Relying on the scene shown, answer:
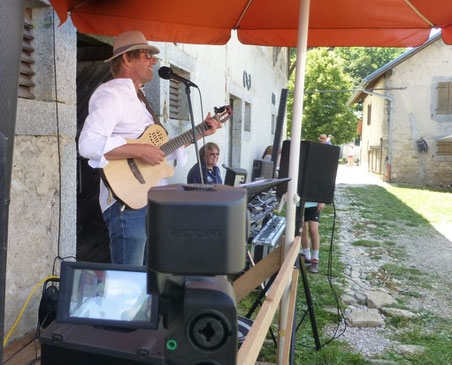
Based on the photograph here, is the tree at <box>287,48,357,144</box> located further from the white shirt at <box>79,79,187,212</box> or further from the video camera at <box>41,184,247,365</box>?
the video camera at <box>41,184,247,365</box>

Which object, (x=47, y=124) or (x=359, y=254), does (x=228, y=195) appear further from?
(x=359, y=254)

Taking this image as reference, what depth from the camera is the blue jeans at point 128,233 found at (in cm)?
236

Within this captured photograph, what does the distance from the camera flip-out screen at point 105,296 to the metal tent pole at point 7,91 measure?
20.7 inches

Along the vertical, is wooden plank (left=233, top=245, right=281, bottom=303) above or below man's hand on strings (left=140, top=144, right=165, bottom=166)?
below

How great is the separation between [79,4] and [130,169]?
3.64 feet

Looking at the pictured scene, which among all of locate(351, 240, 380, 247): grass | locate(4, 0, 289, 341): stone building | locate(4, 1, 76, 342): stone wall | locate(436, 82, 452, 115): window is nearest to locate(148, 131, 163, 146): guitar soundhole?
locate(4, 0, 289, 341): stone building

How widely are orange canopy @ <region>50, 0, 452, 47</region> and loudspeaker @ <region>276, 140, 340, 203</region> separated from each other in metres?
0.97

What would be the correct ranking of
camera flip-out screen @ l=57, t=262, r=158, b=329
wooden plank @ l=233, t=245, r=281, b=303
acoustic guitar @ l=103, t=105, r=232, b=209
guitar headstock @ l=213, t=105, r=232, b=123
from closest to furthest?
camera flip-out screen @ l=57, t=262, r=158, b=329
wooden plank @ l=233, t=245, r=281, b=303
acoustic guitar @ l=103, t=105, r=232, b=209
guitar headstock @ l=213, t=105, r=232, b=123

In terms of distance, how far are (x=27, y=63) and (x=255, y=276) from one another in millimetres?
1928

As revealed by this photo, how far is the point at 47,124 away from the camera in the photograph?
272 cm

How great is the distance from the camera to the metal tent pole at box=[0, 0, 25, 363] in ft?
3.01

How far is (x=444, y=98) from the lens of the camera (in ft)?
56.0

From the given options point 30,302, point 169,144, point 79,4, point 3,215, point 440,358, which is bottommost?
point 440,358

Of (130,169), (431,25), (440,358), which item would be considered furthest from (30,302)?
(431,25)
